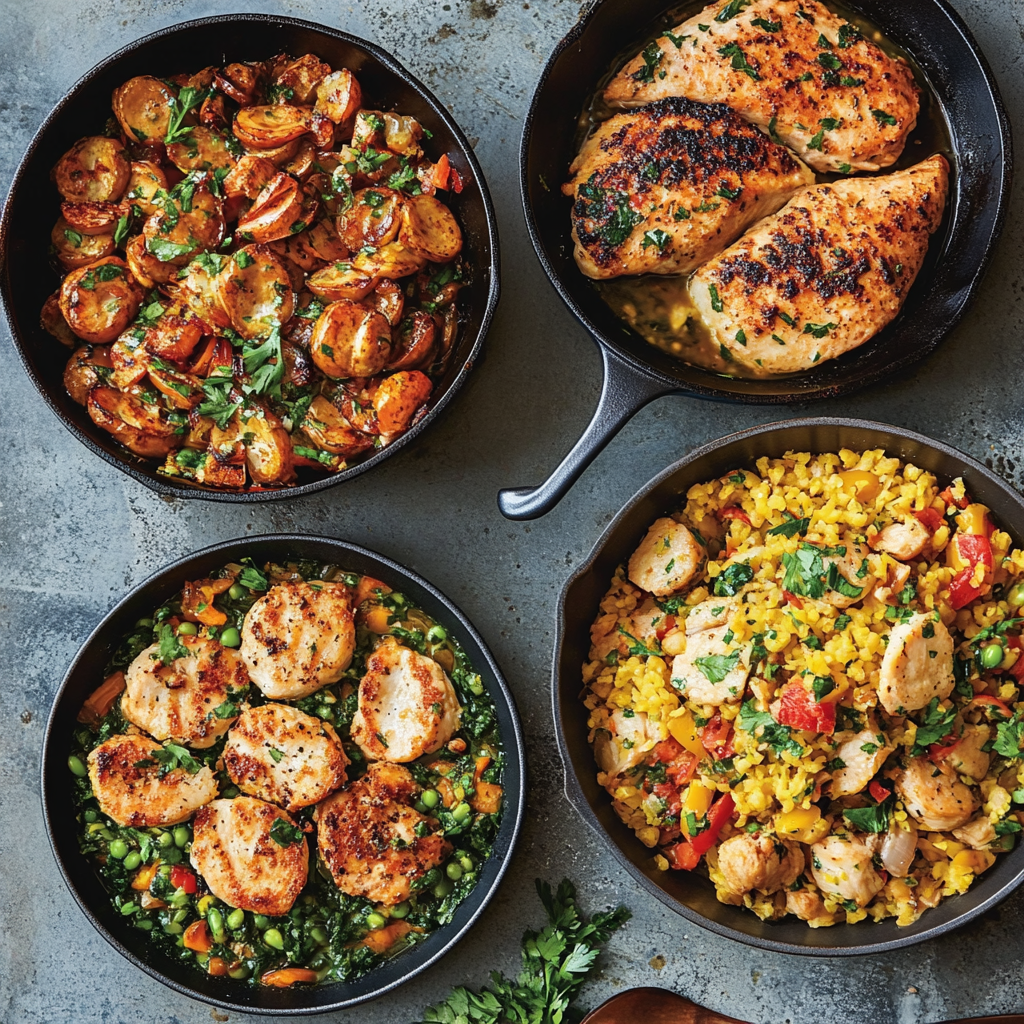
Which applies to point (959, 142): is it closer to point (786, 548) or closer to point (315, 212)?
point (786, 548)

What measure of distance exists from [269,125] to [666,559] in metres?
1.91

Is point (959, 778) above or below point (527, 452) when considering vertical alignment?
below

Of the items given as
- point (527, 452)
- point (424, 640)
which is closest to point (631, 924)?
point (424, 640)

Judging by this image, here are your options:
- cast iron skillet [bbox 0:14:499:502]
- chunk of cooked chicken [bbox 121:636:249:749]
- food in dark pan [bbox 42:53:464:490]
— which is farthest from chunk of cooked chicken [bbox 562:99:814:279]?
chunk of cooked chicken [bbox 121:636:249:749]

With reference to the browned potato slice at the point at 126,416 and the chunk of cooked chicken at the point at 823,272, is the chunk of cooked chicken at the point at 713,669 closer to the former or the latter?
the chunk of cooked chicken at the point at 823,272

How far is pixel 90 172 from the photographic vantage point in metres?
3.19

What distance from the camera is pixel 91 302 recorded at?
3139mm

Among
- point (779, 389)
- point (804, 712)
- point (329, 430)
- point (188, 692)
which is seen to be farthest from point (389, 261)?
point (804, 712)

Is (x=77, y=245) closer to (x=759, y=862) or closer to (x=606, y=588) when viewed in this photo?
(x=606, y=588)

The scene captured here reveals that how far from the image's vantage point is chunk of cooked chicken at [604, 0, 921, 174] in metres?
3.21

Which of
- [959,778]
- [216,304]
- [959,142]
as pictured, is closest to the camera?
[959,778]

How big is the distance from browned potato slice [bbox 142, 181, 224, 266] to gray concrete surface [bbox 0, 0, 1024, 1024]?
930 millimetres

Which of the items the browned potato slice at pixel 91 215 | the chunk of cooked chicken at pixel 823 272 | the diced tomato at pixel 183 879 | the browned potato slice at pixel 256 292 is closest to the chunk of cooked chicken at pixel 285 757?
the diced tomato at pixel 183 879

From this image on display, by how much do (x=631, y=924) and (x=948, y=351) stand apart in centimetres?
234
